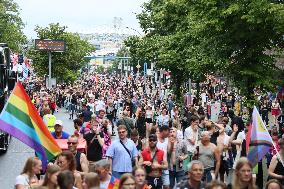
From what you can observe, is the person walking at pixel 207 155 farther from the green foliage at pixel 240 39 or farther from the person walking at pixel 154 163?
the green foliage at pixel 240 39

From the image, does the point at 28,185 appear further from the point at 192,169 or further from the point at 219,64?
the point at 219,64

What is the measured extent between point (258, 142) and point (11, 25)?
7902 cm

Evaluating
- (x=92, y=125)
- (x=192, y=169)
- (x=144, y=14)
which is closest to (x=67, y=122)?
(x=144, y=14)

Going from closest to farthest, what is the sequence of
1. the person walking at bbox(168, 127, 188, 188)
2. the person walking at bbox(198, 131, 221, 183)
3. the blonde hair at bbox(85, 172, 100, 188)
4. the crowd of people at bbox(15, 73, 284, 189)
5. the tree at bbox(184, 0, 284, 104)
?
the blonde hair at bbox(85, 172, 100, 188), the crowd of people at bbox(15, 73, 284, 189), the person walking at bbox(198, 131, 221, 183), the person walking at bbox(168, 127, 188, 188), the tree at bbox(184, 0, 284, 104)

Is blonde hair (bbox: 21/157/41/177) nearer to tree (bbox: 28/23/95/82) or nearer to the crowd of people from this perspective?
the crowd of people

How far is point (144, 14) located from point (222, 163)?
1290 inches

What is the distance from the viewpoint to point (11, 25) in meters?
89.2

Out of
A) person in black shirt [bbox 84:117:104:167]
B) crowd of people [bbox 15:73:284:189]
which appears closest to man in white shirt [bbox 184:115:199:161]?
crowd of people [bbox 15:73:284:189]

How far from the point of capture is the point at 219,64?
2662cm

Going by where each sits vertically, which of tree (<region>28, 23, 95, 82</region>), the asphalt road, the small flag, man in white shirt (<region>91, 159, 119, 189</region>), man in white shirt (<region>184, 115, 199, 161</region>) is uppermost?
tree (<region>28, 23, 95, 82</region>)

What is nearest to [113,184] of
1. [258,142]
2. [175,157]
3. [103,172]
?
[103,172]

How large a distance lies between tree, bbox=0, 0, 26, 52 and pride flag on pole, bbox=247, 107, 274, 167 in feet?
240

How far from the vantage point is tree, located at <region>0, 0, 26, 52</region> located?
8531cm

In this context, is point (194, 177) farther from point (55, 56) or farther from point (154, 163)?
point (55, 56)
